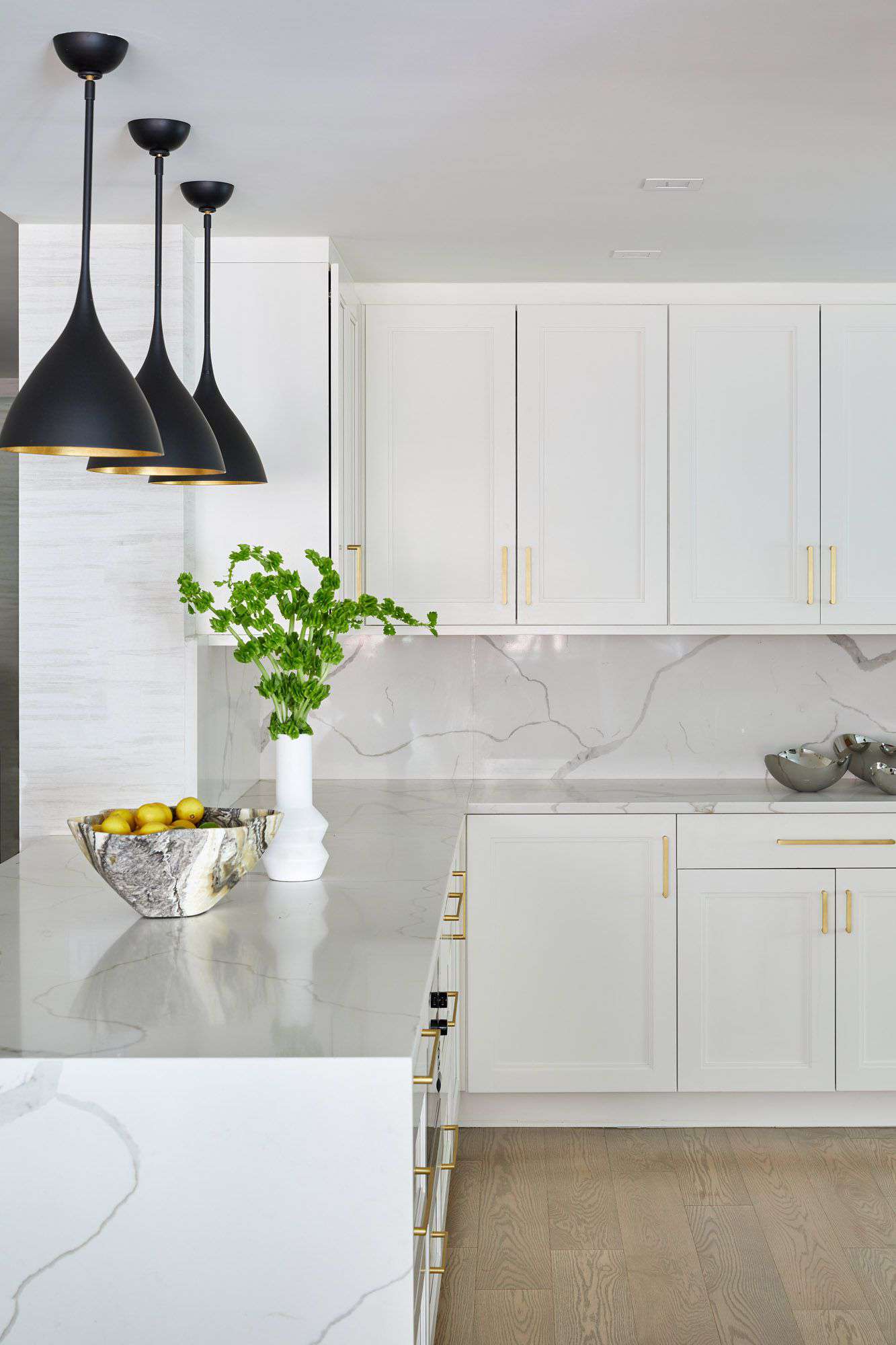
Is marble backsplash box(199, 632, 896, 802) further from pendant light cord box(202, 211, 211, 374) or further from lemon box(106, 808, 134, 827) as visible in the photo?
lemon box(106, 808, 134, 827)

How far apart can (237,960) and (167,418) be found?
0.92m

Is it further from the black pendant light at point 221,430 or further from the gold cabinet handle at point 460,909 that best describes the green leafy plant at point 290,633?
the gold cabinet handle at point 460,909

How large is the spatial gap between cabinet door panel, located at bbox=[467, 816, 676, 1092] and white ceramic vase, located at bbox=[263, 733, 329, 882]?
1.11 m

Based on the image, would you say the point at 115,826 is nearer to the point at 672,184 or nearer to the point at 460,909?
the point at 460,909

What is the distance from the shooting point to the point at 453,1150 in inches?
123

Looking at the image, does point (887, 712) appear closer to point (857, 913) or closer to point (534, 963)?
point (857, 913)

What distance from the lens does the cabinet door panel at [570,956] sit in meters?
3.52

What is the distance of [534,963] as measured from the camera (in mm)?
3539

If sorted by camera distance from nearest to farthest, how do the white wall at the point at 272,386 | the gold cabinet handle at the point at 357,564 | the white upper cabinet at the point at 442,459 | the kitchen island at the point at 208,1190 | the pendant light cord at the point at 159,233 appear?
the kitchen island at the point at 208,1190, the pendant light cord at the point at 159,233, the white wall at the point at 272,386, the gold cabinet handle at the point at 357,564, the white upper cabinet at the point at 442,459

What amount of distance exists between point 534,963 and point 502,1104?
0.45m

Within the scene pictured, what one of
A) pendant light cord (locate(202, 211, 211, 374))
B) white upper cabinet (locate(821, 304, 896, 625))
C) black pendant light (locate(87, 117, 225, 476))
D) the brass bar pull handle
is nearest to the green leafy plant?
black pendant light (locate(87, 117, 225, 476))

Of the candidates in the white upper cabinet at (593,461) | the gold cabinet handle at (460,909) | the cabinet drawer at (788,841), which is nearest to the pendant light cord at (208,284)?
the white upper cabinet at (593,461)

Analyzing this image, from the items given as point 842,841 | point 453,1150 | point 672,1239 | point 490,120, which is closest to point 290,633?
point 490,120

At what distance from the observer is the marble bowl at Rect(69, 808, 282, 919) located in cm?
203
